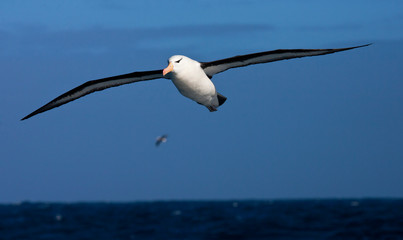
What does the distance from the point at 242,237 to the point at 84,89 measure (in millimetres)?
39012

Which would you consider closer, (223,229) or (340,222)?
(223,229)

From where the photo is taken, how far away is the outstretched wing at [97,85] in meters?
13.9

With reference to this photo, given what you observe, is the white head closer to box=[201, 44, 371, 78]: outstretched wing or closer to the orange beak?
the orange beak

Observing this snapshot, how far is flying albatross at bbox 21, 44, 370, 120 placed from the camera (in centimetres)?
1220

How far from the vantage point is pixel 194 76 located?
12406 mm

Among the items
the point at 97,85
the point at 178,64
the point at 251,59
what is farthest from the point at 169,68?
the point at 97,85

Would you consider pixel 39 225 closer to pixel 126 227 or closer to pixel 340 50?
pixel 126 227

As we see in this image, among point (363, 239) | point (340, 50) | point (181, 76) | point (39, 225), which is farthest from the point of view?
point (39, 225)

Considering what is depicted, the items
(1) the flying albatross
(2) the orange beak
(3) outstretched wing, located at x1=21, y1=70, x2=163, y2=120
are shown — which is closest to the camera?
(2) the orange beak

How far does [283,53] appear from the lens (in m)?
12.5

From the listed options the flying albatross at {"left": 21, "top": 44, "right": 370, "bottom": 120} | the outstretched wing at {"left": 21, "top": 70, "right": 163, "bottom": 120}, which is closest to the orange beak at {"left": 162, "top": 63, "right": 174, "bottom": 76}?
the flying albatross at {"left": 21, "top": 44, "right": 370, "bottom": 120}

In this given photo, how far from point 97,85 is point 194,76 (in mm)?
3042

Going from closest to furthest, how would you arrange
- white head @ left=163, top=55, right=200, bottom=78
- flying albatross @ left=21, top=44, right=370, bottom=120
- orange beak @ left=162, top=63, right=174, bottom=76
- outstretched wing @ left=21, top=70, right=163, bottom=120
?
orange beak @ left=162, top=63, right=174, bottom=76, white head @ left=163, top=55, right=200, bottom=78, flying albatross @ left=21, top=44, right=370, bottom=120, outstretched wing @ left=21, top=70, right=163, bottom=120

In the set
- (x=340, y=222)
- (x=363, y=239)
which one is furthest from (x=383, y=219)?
(x=363, y=239)
